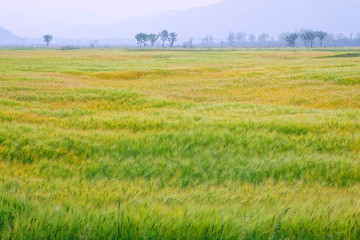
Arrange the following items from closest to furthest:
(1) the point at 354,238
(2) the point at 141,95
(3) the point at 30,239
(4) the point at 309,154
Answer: (3) the point at 30,239 < (1) the point at 354,238 < (4) the point at 309,154 < (2) the point at 141,95

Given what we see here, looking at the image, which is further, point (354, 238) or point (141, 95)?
point (141, 95)

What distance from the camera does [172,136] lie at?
785 cm

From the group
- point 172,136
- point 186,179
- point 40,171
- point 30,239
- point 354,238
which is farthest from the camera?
point 172,136

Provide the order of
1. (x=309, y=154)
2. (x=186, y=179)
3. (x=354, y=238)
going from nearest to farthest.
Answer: (x=354, y=238), (x=186, y=179), (x=309, y=154)

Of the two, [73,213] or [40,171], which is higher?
[73,213]

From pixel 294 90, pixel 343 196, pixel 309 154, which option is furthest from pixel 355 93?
pixel 343 196

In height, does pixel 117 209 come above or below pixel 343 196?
above

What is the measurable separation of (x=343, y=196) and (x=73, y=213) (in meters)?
3.62

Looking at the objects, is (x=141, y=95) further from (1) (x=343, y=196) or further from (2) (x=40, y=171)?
(1) (x=343, y=196)

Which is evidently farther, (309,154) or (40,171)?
(309,154)

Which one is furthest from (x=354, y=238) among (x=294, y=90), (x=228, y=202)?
(x=294, y=90)

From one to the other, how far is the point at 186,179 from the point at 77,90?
16.1 meters

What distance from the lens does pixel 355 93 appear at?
19.1 meters

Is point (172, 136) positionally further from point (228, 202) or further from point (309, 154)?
point (228, 202)
